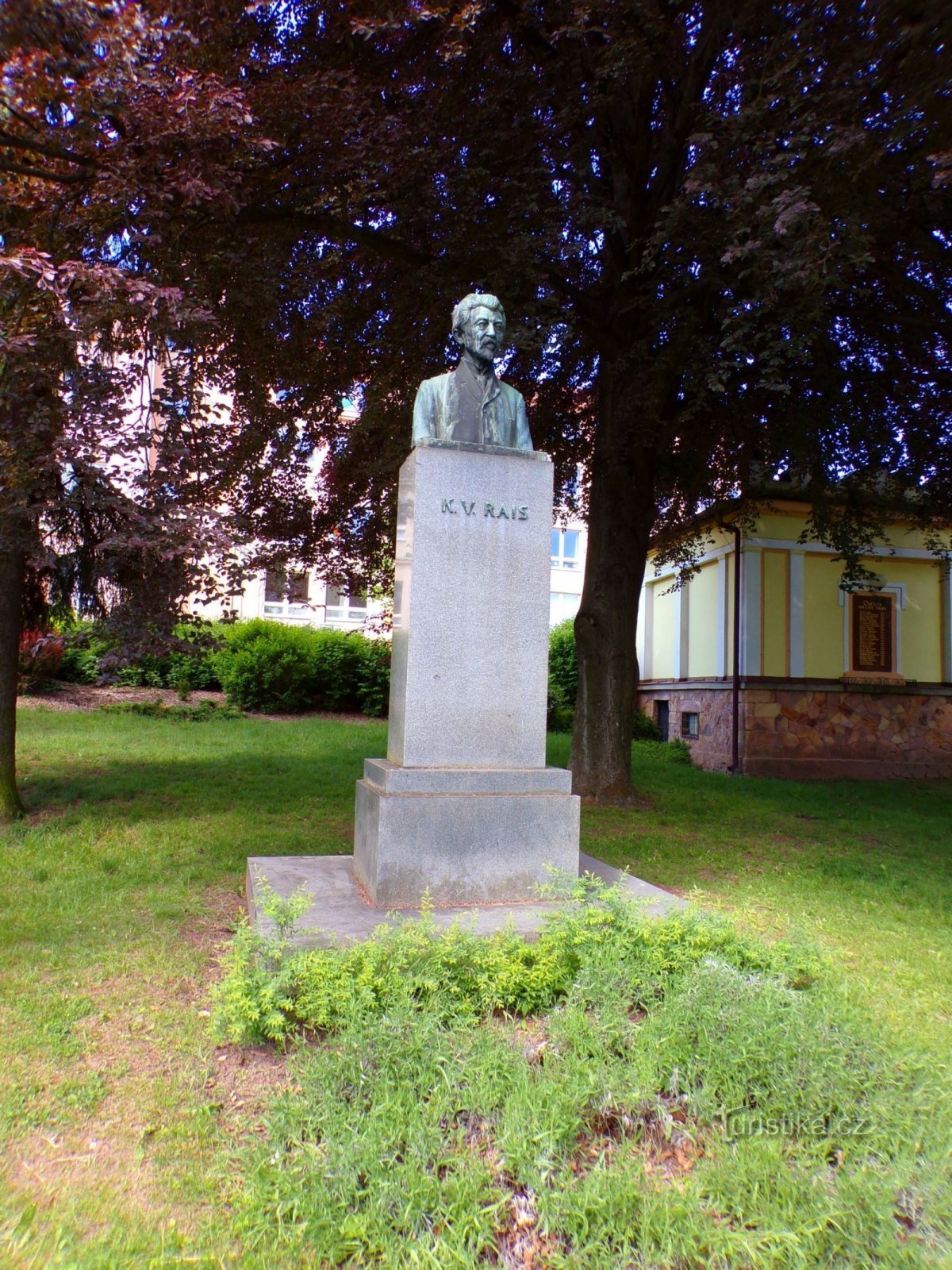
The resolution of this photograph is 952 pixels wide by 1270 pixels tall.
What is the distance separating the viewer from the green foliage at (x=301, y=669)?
19.4 m

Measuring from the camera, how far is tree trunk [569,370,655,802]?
1120cm

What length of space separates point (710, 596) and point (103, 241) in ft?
44.8

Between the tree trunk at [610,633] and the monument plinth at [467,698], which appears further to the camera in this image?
the tree trunk at [610,633]

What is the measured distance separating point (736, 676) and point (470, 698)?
1285 centimetres

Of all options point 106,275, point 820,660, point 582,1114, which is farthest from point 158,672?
point 582,1114

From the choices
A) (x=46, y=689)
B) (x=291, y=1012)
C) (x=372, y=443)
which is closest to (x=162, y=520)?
(x=291, y=1012)

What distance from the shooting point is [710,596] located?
1848 cm

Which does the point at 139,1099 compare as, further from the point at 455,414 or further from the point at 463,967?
the point at 455,414

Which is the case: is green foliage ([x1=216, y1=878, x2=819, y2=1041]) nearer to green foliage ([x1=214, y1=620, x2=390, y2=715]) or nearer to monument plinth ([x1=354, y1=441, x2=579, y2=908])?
monument plinth ([x1=354, y1=441, x2=579, y2=908])

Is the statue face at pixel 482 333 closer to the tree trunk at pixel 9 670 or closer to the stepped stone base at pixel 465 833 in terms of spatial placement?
the stepped stone base at pixel 465 833

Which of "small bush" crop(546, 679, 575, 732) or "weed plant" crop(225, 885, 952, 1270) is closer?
"weed plant" crop(225, 885, 952, 1270)

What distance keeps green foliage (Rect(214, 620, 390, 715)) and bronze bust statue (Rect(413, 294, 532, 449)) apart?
13.7m

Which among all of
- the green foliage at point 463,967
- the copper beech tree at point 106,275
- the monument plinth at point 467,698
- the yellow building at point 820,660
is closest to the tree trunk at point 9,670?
the copper beech tree at point 106,275

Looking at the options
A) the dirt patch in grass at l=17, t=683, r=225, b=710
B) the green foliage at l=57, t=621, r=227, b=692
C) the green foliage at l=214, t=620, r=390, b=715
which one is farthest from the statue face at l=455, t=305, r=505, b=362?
the dirt patch in grass at l=17, t=683, r=225, b=710
